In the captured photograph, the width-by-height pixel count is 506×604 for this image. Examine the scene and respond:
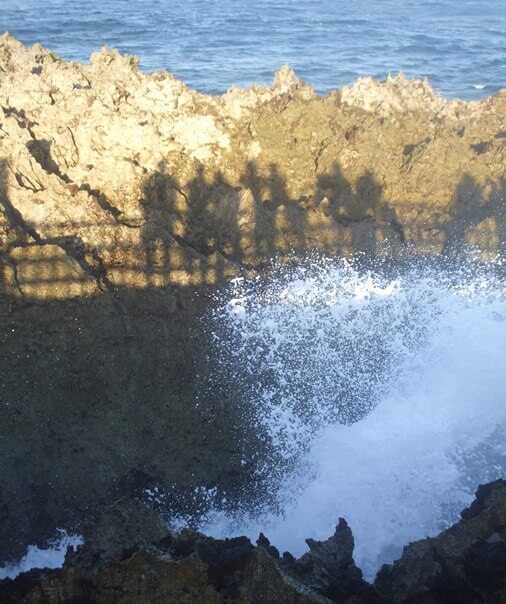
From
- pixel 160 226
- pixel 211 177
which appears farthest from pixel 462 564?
pixel 211 177

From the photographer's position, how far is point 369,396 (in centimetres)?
461

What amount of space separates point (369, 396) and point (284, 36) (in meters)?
16.1

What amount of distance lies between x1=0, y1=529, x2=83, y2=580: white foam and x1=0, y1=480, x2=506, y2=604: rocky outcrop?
0.98 m

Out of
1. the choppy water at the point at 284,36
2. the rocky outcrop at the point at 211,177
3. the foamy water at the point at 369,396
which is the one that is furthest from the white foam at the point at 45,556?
the choppy water at the point at 284,36

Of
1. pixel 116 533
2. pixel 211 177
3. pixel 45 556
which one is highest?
pixel 211 177

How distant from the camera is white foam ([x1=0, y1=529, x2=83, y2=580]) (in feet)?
12.7

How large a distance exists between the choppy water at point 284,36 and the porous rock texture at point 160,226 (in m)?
7.05

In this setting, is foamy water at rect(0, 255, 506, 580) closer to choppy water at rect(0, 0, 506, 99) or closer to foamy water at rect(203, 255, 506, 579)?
foamy water at rect(203, 255, 506, 579)

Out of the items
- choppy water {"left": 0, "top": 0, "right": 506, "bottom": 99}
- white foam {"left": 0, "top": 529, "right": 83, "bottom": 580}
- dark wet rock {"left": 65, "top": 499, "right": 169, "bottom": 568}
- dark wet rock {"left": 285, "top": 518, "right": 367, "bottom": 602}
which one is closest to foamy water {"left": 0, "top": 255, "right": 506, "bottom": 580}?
white foam {"left": 0, "top": 529, "right": 83, "bottom": 580}

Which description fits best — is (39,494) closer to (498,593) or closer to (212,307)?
(212,307)

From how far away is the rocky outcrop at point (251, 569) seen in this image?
256 cm

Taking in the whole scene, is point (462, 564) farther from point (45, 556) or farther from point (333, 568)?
point (45, 556)

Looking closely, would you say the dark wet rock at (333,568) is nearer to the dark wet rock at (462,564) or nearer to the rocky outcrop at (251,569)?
the rocky outcrop at (251,569)

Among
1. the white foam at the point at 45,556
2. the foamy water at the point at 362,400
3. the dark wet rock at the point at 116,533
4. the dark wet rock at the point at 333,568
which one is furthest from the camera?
the foamy water at the point at 362,400
